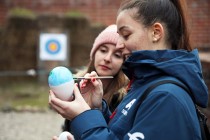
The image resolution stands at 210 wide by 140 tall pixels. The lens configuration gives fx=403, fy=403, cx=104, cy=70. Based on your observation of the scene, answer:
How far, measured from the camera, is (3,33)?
24.2 feet

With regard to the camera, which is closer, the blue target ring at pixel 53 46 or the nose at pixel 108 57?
the nose at pixel 108 57

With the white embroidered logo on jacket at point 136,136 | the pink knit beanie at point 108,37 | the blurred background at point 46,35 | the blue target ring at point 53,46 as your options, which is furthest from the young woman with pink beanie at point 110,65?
the blue target ring at point 53,46

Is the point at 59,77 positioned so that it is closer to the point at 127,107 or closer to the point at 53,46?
the point at 127,107

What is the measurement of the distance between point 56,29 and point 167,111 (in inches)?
256

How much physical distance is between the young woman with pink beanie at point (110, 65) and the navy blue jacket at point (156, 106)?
832 mm

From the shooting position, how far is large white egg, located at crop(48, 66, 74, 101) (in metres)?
1.53

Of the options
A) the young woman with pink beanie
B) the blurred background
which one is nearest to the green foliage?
the blurred background

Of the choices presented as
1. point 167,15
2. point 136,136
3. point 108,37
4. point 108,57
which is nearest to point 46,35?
point 108,37

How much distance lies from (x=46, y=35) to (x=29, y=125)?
216cm

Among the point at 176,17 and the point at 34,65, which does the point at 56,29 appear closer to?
the point at 34,65

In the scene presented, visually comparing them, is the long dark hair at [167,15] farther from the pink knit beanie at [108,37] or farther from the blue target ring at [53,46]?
the blue target ring at [53,46]

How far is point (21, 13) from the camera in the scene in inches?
288

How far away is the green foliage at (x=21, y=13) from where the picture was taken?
24.0 feet

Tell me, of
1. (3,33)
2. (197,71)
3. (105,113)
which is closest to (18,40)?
(3,33)
